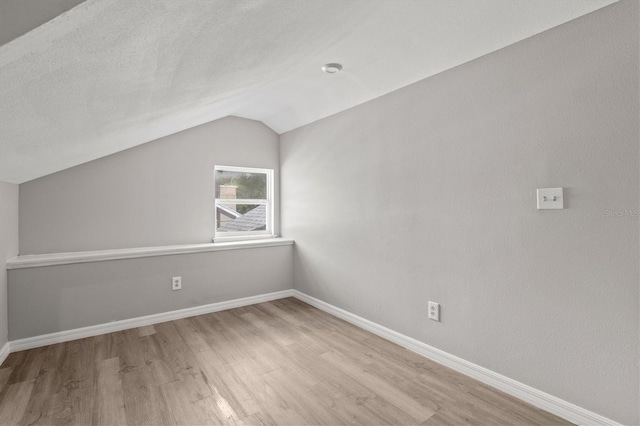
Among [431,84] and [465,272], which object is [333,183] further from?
[465,272]

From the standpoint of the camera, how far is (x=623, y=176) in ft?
5.06

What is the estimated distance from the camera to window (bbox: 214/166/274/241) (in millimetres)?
3871

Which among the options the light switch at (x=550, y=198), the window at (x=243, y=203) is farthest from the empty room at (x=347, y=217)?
the window at (x=243, y=203)

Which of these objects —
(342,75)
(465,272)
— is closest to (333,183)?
(342,75)

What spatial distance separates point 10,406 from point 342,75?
121 inches

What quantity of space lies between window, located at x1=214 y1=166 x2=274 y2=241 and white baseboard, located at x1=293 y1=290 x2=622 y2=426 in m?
1.82

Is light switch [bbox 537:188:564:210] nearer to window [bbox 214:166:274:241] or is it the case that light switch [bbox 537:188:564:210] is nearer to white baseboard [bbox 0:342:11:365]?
window [bbox 214:166:274:241]

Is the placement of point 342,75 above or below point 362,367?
above

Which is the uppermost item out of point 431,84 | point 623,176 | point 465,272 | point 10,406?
point 431,84

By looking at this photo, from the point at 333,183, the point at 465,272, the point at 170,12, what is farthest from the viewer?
the point at 333,183

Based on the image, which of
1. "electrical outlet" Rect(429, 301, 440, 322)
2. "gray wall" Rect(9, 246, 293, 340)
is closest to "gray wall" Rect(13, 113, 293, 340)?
"gray wall" Rect(9, 246, 293, 340)

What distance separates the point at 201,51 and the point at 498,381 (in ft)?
7.91

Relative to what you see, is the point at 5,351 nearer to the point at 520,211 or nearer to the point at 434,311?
the point at 434,311

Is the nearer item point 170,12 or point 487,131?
point 170,12
